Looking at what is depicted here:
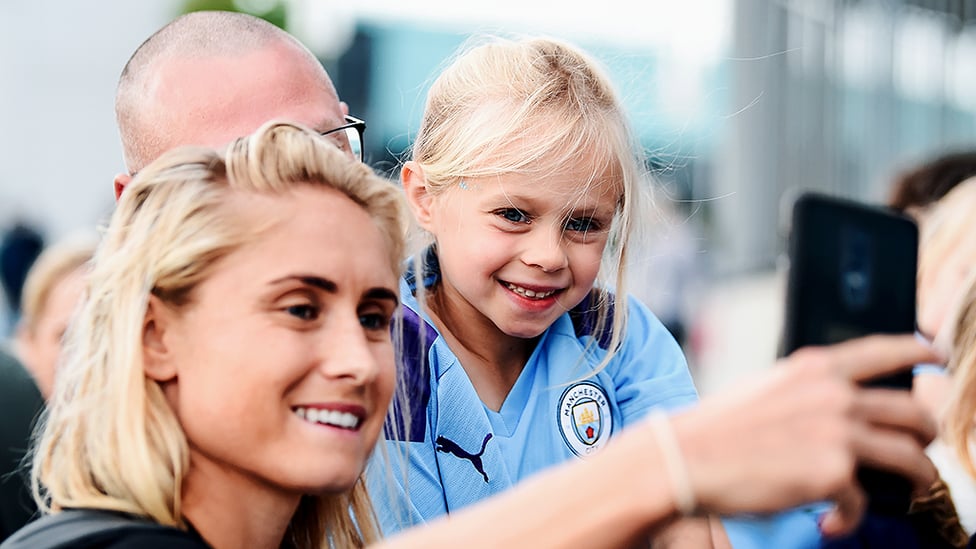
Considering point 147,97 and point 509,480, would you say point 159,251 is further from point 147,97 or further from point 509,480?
point 147,97

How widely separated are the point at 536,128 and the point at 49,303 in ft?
7.82

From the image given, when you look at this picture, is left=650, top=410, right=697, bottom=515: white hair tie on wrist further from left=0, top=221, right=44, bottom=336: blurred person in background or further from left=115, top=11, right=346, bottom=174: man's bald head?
left=0, top=221, right=44, bottom=336: blurred person in background

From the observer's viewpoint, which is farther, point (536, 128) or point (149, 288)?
point (536, 128)

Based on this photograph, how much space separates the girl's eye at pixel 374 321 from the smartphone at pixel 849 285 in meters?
0.64

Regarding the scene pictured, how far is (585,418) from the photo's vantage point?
8.37 feet

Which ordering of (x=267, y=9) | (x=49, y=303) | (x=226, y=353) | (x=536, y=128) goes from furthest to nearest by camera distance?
(x=267, y=9) < (x=49, y=303) < (x=536, y=128) < (x=226, y=353)

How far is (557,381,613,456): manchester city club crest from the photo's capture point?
2494 mm

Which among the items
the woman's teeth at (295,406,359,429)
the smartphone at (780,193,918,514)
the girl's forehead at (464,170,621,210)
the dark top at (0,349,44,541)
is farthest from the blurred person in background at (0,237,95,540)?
the smartphone at (780,193,918,514)

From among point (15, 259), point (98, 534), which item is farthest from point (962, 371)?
point (15, 259)

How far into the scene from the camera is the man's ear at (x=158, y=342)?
172 centimetres

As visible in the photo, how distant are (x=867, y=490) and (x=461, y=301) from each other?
1.39 m

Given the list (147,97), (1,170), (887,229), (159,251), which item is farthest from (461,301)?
(1,170)

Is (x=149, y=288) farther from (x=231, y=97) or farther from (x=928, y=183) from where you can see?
(x=928, y=183)

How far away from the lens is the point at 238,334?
5.41ft
